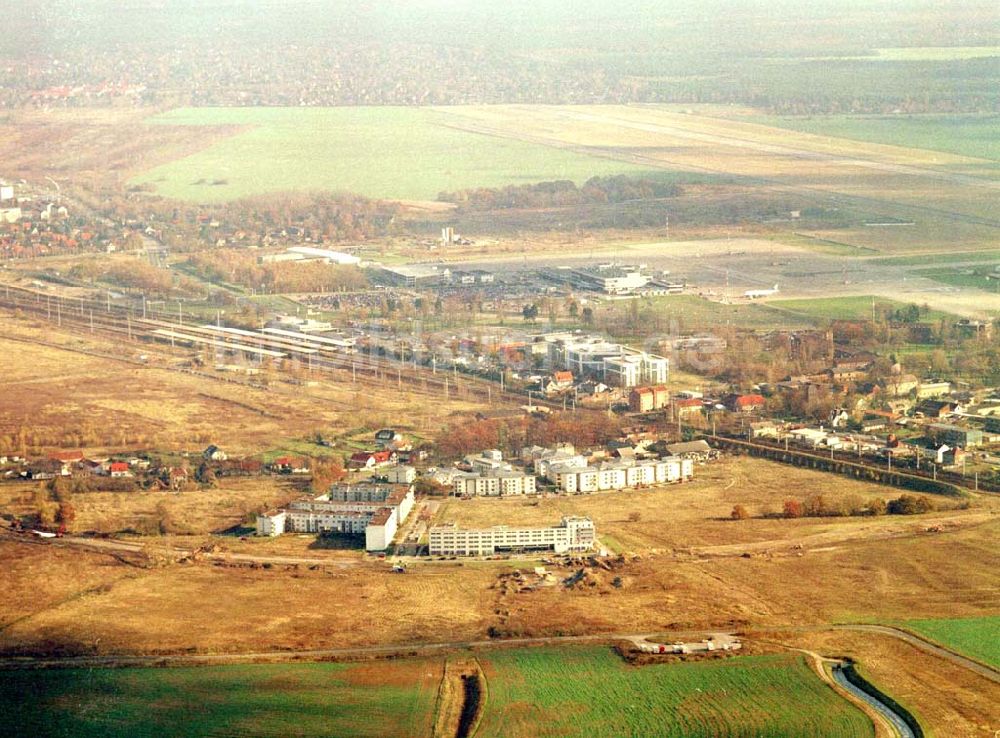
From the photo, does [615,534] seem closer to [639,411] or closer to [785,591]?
[785,591]

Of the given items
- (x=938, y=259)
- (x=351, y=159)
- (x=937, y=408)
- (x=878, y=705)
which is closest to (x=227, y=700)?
(x=878, y=705)

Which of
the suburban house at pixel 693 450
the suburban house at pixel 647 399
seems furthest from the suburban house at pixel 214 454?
the suburban house at pixel 647 399

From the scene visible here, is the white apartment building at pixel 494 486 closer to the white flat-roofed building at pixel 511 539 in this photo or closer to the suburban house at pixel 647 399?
the white flat-roofed building at pixel 511 539

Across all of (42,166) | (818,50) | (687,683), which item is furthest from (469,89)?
(687,683)

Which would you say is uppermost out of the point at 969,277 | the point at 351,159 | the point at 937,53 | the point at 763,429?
the point at 937,53

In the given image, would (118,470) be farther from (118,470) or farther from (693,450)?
(693,450)

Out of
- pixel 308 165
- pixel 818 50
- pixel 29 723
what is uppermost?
pixel 818 50
